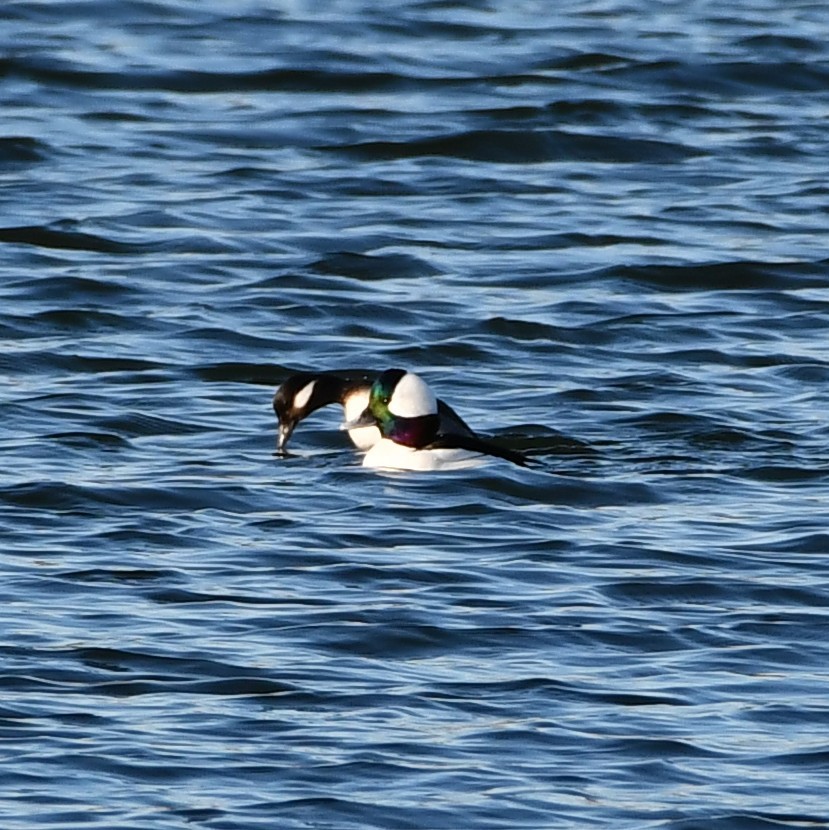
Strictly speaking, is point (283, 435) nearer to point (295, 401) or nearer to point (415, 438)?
point (295, 401)

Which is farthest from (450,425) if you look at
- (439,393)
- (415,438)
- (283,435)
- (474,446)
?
(439,393)

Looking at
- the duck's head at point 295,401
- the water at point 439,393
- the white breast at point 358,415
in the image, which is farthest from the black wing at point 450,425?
the duck's head at point 295,401

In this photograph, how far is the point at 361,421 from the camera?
1346cm

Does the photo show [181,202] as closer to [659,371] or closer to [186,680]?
[659,371]

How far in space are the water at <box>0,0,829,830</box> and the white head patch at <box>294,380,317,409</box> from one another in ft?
0.89

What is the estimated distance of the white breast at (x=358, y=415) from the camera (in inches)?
530

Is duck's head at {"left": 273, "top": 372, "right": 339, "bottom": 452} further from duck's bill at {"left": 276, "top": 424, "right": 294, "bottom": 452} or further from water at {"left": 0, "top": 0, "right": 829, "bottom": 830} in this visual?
water at {"left": 0, "top": 0, "right": 829, "bottom": 830}

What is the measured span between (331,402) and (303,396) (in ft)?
1.18

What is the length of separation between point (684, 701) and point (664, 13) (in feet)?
63.7

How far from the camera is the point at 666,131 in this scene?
22.2 meters

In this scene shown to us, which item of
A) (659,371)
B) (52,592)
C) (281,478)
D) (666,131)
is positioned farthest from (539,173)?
(52,592)

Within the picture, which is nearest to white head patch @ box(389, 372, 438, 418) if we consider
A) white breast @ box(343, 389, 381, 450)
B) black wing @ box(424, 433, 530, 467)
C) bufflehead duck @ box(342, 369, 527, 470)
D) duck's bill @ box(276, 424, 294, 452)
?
bufflehead duck @ box(342, 369, 527, 470)

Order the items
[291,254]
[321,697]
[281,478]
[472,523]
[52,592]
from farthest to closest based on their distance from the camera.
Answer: [291,254] < [281,478] < [472,523] < [52,592] < [321,697]

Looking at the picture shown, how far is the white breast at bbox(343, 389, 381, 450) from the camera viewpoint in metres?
13.5
